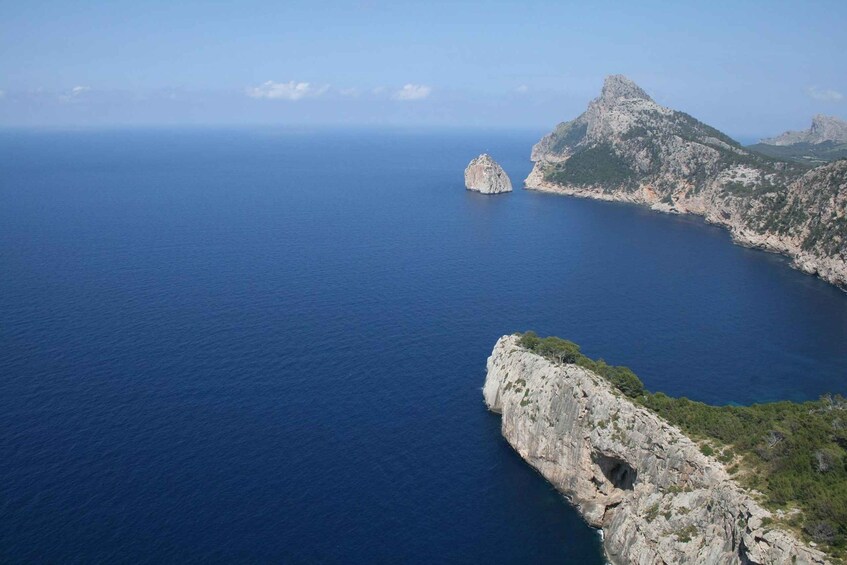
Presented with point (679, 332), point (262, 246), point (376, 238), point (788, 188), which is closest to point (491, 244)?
point (376, 238)

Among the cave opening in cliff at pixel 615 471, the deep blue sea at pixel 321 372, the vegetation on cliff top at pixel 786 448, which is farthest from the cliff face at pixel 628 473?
the deep blue sea at pixel 321 372

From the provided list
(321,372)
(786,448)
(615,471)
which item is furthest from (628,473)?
(321,372)

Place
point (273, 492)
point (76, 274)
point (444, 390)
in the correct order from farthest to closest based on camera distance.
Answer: point (76, 274) → point (444, 390) → point (273, 492)

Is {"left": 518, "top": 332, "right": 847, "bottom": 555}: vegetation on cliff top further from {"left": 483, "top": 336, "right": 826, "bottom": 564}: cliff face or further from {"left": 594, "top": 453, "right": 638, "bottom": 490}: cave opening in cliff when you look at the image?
{"left": 594, "top": 453, "right": 638, "bottom": 490}: cave opening in cliff

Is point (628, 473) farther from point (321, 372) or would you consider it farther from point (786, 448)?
point (321, 372)

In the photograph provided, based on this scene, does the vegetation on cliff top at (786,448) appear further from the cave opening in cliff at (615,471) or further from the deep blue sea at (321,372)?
the deep blue sea at (321,372)

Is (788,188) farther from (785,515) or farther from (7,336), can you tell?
(7,336)
